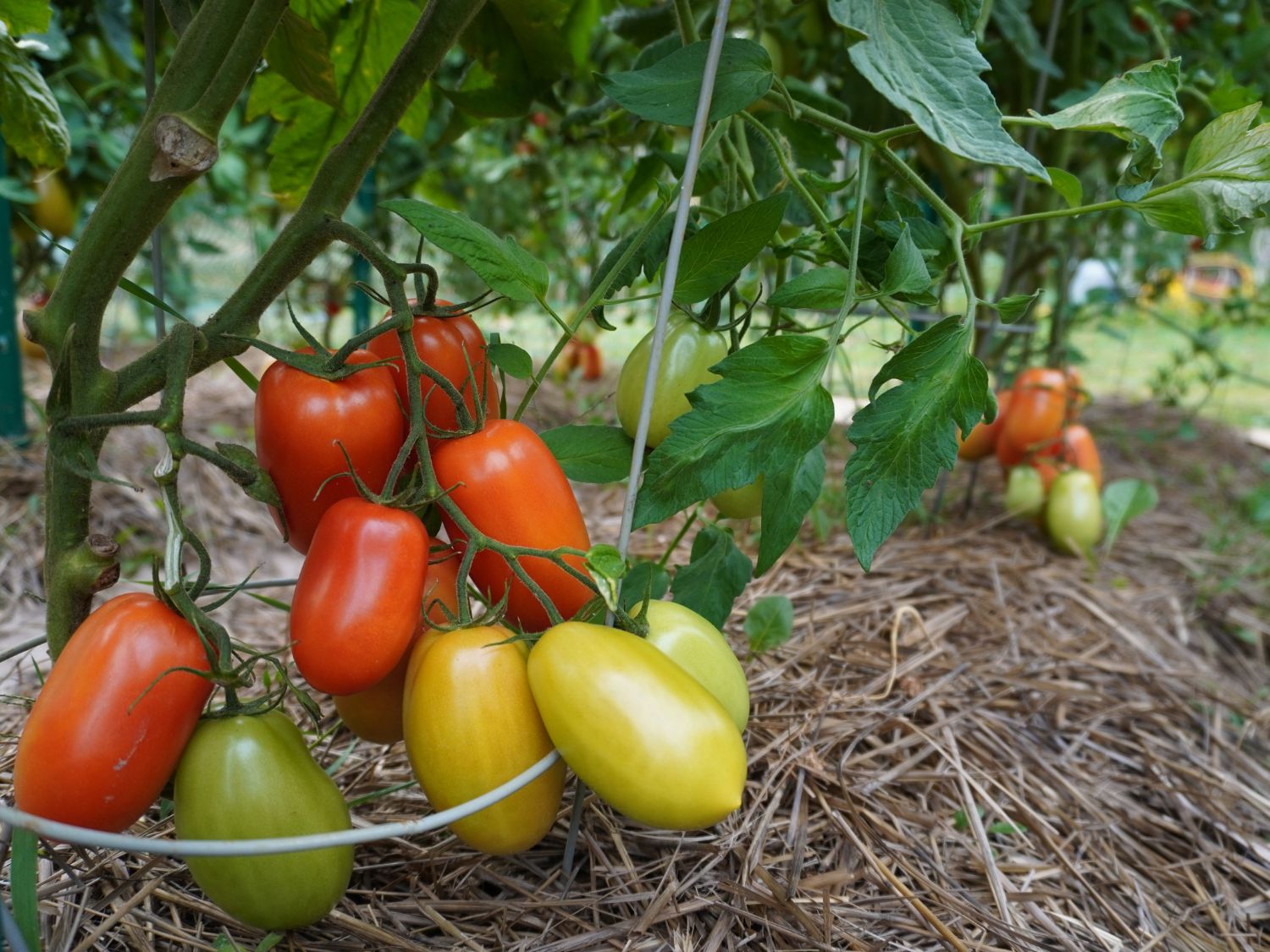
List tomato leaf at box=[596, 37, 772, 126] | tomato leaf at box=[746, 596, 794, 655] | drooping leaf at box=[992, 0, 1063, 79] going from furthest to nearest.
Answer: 1. drooping leaf at box=[992, 0, 1063, 79]
2. tomato leaf at box=[746, 596, 794, 655]
3. tomato leaf at box=[596, 37, 772, 126]

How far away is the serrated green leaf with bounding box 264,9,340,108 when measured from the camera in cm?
80

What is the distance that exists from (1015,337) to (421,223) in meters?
1.75

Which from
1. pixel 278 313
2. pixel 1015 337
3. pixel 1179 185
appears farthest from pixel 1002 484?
pixel 278 313

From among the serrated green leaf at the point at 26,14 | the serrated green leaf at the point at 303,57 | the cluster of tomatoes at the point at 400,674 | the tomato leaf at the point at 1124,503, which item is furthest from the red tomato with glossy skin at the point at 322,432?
the tomato leaf at the point at 1124,503

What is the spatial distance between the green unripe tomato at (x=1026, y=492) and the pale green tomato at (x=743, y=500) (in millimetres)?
1135

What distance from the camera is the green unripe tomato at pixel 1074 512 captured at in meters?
1.69

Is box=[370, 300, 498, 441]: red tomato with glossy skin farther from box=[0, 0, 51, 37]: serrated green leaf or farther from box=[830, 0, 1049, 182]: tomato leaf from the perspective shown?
box=[0, 0, 51, 37]: serrated green leaf

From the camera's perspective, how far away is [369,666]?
60 centimetres

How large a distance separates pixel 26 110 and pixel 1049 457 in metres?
1.63

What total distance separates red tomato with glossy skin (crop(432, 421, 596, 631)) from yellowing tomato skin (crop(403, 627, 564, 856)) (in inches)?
2.1

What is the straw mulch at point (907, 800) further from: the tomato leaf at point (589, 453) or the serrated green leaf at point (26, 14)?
the serrated green leaf at point (26, 14)

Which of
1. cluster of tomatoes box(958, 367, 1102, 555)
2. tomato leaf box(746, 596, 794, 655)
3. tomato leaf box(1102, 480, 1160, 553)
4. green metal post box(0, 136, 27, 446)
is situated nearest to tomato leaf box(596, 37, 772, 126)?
tomato leaf box(746, 596, 794, 655)

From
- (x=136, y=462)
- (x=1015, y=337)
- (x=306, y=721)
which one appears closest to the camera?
(x=306, y=721)

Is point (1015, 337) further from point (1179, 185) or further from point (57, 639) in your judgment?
point (57, 639)
